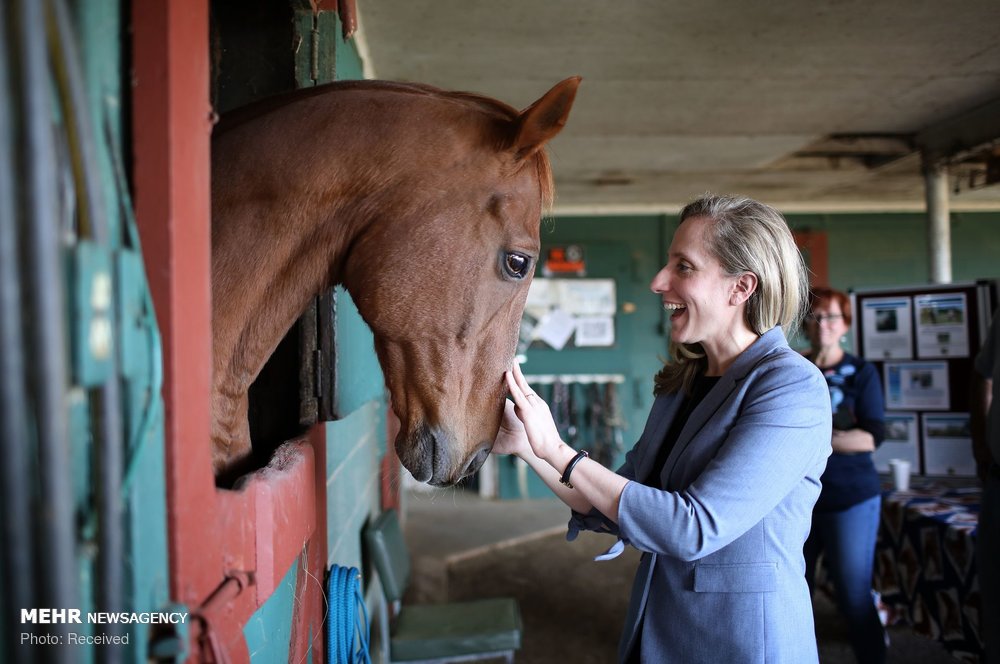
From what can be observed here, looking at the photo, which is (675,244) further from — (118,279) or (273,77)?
(118,279)

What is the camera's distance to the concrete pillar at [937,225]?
4.54m

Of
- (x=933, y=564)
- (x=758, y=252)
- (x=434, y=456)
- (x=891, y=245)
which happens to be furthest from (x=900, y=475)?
(x=891, y=245)

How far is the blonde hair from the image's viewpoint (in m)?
1.33

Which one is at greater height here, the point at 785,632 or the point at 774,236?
the point at 774,236

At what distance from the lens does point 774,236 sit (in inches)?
53.5

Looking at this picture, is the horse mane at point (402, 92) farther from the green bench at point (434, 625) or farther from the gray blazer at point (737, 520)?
the green bench at point (434, 625)

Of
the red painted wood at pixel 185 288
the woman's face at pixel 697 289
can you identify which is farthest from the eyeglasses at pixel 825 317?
the red painted wood at pixel 185 288

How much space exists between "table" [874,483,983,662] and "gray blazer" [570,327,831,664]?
1803 millimetres

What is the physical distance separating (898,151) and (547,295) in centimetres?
319

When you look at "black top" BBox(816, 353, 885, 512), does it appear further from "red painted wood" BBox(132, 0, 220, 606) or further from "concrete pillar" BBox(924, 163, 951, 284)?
"red painted wood" BBox(132, 0, 220, 606)

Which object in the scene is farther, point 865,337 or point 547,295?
point 547,295

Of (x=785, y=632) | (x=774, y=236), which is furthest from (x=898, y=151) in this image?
(x=785, y=632)

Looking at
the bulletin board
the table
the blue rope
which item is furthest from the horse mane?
the bulletin board

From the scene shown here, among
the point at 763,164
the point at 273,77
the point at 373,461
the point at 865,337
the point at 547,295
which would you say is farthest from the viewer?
the point at 547,295
